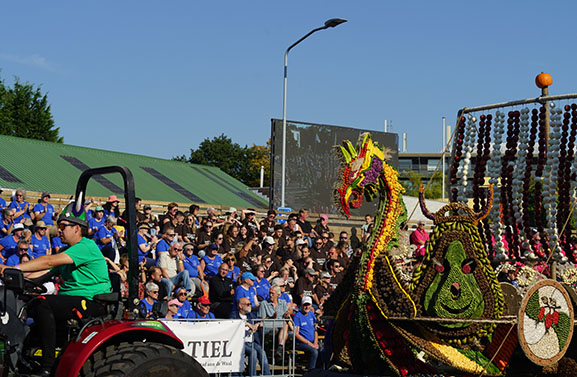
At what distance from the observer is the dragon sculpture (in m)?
8.55

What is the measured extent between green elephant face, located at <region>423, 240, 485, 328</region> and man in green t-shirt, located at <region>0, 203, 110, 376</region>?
4.04m

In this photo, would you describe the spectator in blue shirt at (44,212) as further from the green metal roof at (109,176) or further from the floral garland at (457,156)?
the floral garland at (457,156)

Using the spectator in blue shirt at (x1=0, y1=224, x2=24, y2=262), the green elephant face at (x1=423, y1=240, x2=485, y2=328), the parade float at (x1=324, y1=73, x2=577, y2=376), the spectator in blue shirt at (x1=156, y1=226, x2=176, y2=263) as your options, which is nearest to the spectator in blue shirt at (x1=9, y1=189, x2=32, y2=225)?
the spectator in blue shirt at (x1=0, y1=224, x2=24, y2=262)

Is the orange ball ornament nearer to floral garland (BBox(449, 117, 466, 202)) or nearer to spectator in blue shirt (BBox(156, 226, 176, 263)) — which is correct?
floral garland (BBox(449, 117, 466, 202))

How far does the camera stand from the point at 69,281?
20.0 ft

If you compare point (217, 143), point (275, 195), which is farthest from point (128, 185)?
point (217, 143)

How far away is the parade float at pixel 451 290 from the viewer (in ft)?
28.1

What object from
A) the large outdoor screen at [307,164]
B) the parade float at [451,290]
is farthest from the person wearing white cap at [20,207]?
the large outdoor screen at [307,164]

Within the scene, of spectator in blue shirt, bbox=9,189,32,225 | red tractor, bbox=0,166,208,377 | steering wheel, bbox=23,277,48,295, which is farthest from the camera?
spectator in blue shirt, bbox=9,189,32,225

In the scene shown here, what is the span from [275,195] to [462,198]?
13413 millimetres

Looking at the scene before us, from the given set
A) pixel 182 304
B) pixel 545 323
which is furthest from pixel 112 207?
pixel 545 323

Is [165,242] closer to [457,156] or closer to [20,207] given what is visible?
[20,207]

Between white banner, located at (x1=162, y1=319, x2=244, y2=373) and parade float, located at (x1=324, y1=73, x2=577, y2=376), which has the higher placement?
parade float, located at (x1=324, y1=73, x2=577, y2=376)

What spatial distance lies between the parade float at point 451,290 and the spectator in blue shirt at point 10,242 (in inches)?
227
